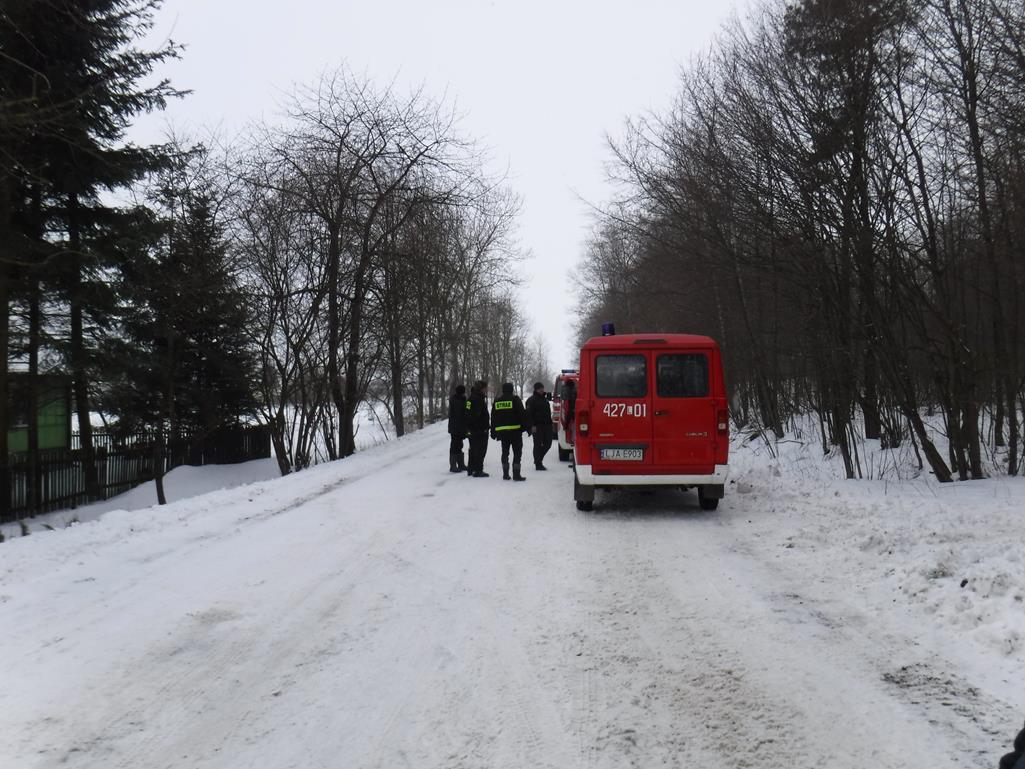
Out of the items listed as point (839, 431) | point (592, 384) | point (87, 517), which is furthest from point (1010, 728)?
point (87, 517)

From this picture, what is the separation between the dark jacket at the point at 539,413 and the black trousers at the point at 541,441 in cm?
5

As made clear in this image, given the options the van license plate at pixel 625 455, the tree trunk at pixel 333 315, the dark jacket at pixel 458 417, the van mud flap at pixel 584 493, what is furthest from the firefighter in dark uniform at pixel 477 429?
the tree trunk at pixel 333 315

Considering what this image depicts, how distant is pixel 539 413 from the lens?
673 inches

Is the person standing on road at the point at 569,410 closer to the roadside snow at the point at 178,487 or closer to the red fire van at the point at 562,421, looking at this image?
the red fire van at the point at 562,421

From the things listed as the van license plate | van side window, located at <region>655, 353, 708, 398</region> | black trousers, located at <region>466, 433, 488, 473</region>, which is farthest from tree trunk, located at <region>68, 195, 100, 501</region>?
van side window, located at <region>655, 353, 708, 398</region>

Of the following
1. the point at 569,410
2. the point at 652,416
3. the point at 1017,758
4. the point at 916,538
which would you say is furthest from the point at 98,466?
the point at 1017,758

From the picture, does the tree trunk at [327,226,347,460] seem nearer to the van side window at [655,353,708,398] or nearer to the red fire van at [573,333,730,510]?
the red fire van at [573,333,730,510]

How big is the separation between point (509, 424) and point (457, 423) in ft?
4.52

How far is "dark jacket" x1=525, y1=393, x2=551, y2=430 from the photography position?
1706 centimetres

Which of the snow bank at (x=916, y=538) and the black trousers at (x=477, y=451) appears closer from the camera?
the snow bank at (x=916, y=538)

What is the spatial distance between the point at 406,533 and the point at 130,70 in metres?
8.43

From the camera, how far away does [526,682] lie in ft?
14.5

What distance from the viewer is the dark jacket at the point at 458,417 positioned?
15.4 meters

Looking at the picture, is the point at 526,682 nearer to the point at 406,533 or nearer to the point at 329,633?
the point at 329,633
